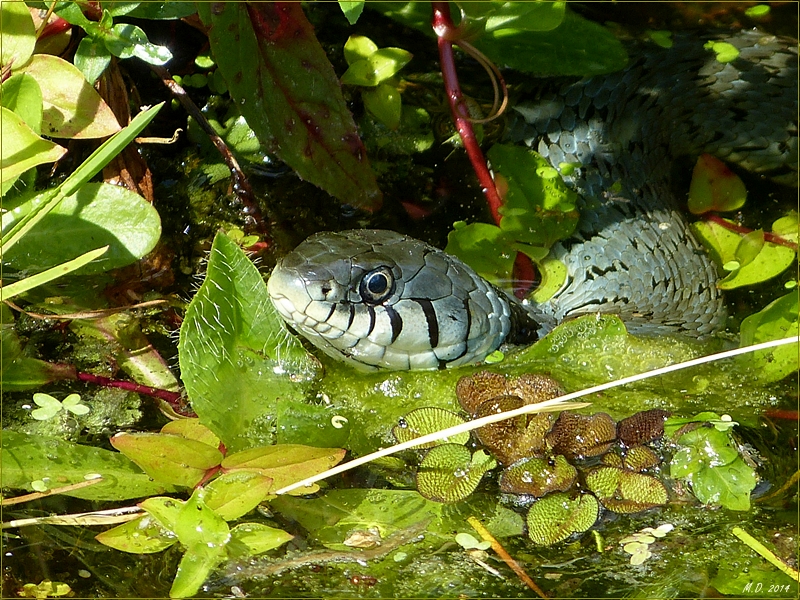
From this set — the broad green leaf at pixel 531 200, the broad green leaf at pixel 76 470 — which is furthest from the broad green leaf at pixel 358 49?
the broad green leaf at pixel 76 470

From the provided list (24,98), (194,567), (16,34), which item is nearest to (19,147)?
(24,98)

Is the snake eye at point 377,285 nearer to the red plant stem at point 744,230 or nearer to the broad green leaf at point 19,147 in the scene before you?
the broad green leaf at point 19,147

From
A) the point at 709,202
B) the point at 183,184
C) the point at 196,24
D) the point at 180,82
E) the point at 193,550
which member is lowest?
the point at 709,202

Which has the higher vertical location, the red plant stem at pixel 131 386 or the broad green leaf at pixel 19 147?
the broad green leaf at pixel 19 147

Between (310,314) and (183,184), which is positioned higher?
(183,184)

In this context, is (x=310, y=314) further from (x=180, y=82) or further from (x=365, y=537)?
(x=180, y=82)

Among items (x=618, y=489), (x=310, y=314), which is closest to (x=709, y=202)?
(x=618, y=489)

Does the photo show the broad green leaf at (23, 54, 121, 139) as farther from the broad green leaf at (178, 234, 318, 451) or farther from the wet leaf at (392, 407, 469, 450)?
the wet leaf at (392, 407, 469, 450)

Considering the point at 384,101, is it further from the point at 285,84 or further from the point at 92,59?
the point at 92,59
